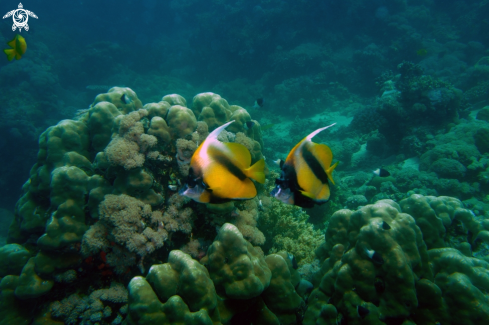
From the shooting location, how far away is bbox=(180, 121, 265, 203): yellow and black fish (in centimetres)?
150

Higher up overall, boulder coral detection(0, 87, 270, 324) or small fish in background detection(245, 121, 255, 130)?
small fish in background detection(245, 121, 255, 130)

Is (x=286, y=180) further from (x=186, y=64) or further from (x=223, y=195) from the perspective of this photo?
(x=186, y=64)

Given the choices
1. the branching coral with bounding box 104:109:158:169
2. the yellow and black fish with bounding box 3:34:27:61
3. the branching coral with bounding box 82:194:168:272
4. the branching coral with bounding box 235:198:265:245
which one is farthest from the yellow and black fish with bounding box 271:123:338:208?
the yellow and black fish with bounding box 3:34:27:61

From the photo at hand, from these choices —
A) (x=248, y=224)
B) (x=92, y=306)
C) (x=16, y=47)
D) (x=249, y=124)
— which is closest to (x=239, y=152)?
(x=248, y=224)

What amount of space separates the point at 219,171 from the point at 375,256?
7.20 ft

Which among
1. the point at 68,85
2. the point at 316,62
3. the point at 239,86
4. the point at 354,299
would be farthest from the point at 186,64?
the point at 354,299

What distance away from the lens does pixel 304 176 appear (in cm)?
149

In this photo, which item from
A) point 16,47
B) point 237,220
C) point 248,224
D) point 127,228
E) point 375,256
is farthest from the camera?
point 16,47

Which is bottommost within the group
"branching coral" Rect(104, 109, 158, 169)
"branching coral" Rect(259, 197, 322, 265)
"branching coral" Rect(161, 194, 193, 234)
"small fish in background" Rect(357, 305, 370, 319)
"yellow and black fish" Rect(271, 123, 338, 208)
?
"branching coral" Rect(259, 197, 322, 265)

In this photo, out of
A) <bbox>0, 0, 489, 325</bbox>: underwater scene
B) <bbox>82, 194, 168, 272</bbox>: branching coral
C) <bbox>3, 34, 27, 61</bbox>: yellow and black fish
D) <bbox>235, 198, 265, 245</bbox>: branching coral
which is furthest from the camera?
<bbox>3, 34, 27, 61</bbox>: yellow and black fish

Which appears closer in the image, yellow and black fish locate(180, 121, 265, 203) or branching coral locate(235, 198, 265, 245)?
yellow and black fish locate(180, 121, 265, 203)

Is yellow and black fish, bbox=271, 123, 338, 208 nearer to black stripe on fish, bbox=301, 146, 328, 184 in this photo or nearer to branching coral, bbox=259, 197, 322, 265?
black stripe on fish, bbox=301, 146, 328, 184

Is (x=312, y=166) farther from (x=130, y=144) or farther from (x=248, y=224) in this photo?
(x=130, y=144)

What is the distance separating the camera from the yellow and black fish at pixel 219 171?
4.93 ft
